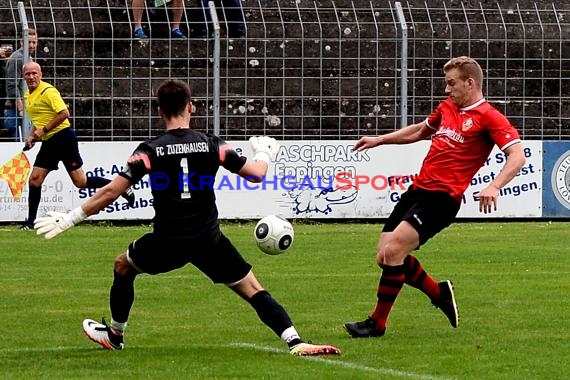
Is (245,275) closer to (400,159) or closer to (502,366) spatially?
(502,366)

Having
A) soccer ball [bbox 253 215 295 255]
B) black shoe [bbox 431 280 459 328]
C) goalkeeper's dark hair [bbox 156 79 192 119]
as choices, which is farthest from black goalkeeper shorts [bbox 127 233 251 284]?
black shoe [bbox 431 280 459 328]

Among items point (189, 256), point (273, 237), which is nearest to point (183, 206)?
point (189, 256)

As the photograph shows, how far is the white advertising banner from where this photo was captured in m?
20.8

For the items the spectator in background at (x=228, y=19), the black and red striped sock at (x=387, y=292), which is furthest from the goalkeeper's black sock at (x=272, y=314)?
the spectator in background at (x=228, y=19)

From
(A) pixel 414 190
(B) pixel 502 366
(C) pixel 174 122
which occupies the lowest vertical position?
(B) pixel 502 366

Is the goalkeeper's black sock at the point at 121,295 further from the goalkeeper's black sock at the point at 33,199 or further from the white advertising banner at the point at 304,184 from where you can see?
the white advertising banner at the point at 304,184

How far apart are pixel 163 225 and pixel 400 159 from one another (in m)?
13.2

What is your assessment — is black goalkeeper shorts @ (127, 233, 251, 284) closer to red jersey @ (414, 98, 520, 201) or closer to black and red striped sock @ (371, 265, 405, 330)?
black and red striped sock @ (371, 265, 405, 330)

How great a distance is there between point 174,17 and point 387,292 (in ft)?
46.8

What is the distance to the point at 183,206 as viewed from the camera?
8.61 m

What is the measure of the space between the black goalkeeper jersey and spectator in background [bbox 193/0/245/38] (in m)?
14.7

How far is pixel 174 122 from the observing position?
857cm

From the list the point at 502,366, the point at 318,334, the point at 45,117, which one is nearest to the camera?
the point at 502,366

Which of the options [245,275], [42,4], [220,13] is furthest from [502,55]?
[245,275]
